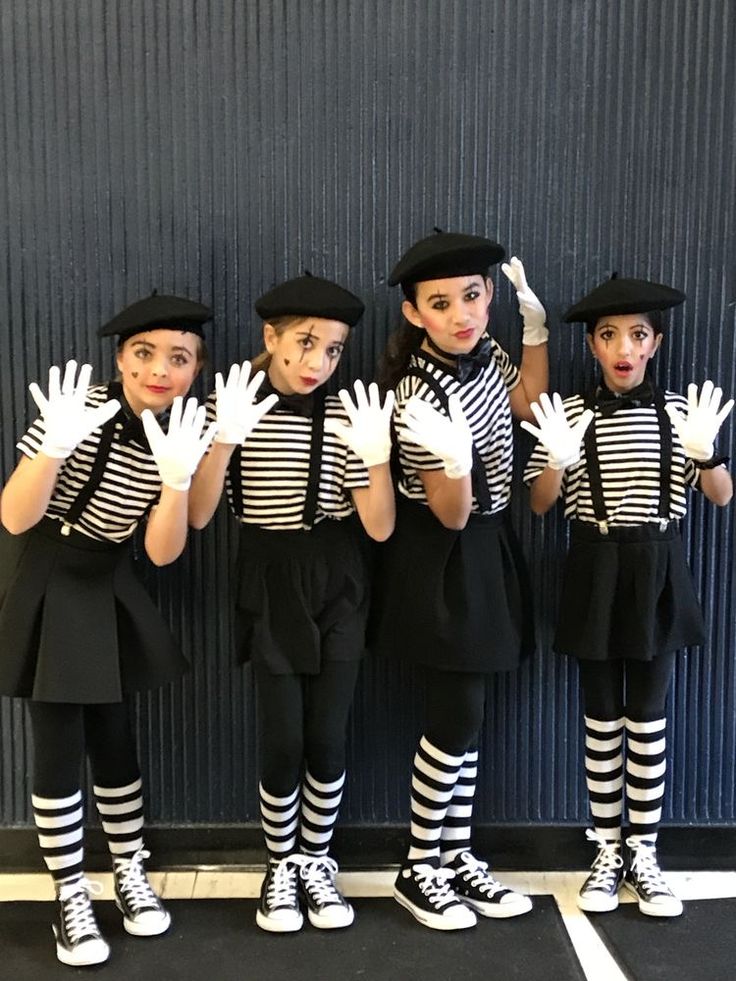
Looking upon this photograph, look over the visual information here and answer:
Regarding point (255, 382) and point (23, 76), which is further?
point (23, 76)

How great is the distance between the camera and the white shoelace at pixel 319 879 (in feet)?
6.15

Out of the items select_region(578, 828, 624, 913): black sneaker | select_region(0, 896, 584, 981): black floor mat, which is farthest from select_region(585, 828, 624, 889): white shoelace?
select_region(0, 896, 584, 981): black floor mat

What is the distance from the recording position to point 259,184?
1980 millimetres

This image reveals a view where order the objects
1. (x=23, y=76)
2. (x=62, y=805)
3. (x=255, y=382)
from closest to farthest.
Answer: (x=255, y=382) < (x=62, y=805) < (x=23, y=76)

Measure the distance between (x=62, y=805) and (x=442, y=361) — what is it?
1.10 metres

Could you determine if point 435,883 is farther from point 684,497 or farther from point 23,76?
point 23,76

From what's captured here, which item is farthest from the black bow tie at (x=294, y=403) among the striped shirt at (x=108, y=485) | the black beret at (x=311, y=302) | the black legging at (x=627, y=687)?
the black legging at (x=627, y=687)

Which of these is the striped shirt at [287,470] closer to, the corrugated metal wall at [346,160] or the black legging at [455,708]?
the corrugated metal wall at [346,160]

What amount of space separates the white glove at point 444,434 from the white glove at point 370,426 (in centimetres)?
4

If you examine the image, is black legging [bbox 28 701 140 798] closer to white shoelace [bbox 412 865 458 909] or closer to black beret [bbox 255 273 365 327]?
white shoelace [bbox 412 865 458 909]

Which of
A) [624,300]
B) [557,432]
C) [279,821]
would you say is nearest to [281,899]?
[279,821]

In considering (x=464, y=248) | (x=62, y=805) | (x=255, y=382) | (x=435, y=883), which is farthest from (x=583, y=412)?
(x=62, y=805)

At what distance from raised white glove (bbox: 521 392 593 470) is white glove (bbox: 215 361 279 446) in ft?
1.65

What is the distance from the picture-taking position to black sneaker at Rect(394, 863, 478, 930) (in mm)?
1854
